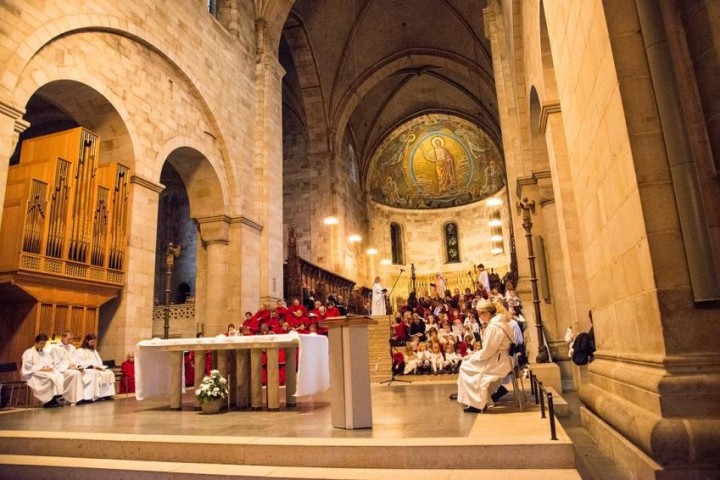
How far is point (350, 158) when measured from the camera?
28.0 m

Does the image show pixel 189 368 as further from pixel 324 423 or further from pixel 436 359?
pixel 324 423

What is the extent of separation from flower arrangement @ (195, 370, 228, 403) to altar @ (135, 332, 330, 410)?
377mm

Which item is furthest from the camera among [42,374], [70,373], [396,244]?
[396,244]

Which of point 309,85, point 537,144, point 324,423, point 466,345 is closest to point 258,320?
point 466,345

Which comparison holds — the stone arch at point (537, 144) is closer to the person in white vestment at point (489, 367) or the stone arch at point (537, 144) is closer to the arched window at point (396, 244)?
the person in white vestment at point (489, 367)

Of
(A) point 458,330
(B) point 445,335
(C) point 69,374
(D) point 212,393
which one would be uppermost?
(A) point 458,330

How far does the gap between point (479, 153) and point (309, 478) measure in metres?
29.8

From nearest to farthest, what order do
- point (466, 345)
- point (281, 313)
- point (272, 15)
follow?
point (281, 313) < point (466, 345) < point (272, 15)

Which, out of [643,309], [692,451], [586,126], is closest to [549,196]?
[586,126]

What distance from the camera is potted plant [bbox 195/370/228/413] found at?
223 inches

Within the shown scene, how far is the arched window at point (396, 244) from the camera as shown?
3158 cm

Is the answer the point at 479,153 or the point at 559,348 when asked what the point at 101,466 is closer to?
the point at 559,348

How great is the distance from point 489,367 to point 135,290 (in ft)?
24.6

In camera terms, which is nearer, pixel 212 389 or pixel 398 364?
pixel 212 389
